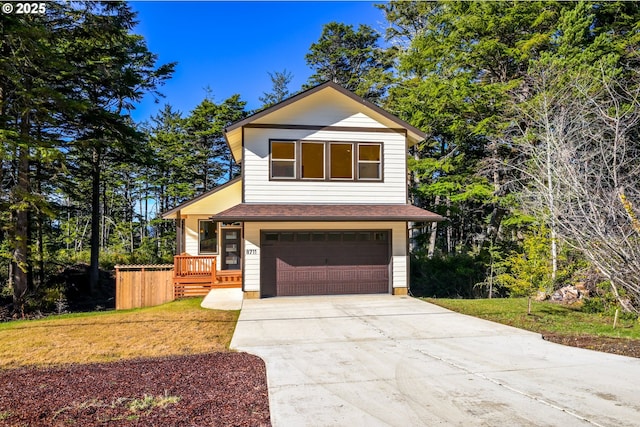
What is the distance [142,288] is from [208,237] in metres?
3.62

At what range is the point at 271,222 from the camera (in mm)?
12656

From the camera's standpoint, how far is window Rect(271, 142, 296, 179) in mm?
13000

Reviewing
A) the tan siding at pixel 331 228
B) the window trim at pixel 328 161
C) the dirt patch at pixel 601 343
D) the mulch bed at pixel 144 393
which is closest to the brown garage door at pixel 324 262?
the tan siding at pixel 331 228

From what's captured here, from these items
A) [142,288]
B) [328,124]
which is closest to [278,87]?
[328,124]

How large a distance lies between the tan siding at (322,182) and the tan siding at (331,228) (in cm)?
78

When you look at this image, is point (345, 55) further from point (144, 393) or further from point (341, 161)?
point (144, 393)

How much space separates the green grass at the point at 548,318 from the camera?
27.8 feet

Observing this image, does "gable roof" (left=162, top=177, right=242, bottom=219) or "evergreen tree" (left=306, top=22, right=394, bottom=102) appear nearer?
"gable roof" (left=162, top=177, right=242, bottom=219)

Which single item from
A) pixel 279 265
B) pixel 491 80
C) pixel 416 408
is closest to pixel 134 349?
pixel 416 408

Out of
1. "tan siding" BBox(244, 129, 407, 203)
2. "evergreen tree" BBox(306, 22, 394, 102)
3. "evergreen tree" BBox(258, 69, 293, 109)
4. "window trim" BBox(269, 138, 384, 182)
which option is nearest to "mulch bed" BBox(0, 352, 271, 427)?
"tan siding" BBox(244, 129, 407, 203)

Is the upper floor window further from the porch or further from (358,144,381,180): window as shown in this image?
the porch

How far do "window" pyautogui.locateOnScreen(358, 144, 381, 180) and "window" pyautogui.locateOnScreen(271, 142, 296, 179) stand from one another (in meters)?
2.25

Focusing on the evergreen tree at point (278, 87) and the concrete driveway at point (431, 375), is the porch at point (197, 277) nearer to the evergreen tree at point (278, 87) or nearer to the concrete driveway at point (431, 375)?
the concrete driveway at point (431, 375)

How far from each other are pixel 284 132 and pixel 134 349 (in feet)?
26.3
